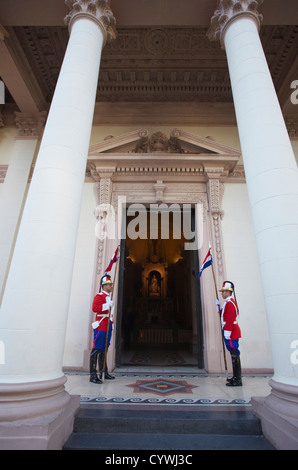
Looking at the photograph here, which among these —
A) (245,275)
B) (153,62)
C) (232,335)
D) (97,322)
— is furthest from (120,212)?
(153,62)

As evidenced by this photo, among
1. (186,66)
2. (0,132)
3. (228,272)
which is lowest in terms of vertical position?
(228,272)

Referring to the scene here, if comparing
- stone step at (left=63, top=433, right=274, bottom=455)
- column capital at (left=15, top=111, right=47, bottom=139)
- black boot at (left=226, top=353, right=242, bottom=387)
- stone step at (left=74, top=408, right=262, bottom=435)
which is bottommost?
stone step at (left=63, top=433, right=274, bottom=455)

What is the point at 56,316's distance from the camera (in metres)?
2.21

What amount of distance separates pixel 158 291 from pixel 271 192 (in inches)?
456

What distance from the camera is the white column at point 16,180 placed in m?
5.52

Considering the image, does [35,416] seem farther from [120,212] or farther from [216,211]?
[216,211]

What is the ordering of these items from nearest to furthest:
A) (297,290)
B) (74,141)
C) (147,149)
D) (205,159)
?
(297,290)
(74,141)
(205,159)
(147,149)

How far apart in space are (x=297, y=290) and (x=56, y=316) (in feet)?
7.06

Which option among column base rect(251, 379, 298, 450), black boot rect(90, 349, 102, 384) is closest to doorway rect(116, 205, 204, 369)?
black boot rect(90, 349, 102, 384)

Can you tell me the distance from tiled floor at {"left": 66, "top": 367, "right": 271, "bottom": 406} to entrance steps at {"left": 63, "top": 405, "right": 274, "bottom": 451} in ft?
1.36

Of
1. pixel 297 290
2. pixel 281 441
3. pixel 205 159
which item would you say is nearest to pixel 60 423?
pixel 281 441

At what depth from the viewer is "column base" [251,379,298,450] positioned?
1740 millimetres

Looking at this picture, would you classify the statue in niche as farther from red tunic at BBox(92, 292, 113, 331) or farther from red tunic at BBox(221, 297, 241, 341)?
red tunic at BBox(221, 297, 241, 341)
